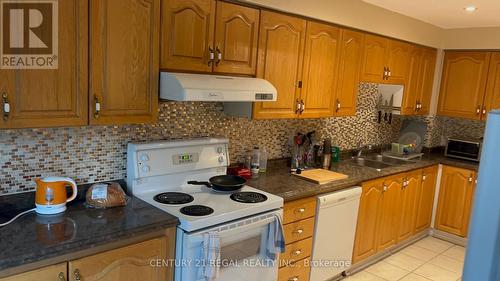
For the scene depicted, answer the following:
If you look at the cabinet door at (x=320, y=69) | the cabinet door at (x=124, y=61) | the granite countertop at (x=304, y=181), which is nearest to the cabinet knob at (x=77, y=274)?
the cabinet door at (x=124, y=61)

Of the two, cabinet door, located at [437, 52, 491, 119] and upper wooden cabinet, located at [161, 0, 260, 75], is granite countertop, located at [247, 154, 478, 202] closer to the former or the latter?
upper wooden cabinet, located at [161, 0, 260, 75]

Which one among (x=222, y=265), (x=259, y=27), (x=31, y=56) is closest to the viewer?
(x=31, y=56)

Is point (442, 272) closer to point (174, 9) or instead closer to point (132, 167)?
point (132, 167)

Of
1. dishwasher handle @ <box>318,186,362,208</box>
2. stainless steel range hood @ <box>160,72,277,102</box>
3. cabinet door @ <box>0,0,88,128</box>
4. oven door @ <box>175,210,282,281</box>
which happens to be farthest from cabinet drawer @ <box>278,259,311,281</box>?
cabinet door @ <box>0,0,88,128</box>

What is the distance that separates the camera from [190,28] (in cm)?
230

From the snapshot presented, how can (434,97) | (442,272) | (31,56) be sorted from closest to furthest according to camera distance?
(31,56) < (442,272) < (434,97)

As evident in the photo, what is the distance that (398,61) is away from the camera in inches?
154

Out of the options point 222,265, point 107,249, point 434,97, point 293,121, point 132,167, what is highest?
point 434,97

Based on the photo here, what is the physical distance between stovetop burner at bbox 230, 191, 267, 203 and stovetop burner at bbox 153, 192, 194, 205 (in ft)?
0.89

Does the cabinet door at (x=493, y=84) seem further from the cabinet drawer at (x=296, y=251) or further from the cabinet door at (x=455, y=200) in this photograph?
the cabinet drawer at (x=296, y=251)

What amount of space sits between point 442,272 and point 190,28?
3.13 metres

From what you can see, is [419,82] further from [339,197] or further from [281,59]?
[281,59]

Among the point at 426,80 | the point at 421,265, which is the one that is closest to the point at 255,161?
the point at 421,265

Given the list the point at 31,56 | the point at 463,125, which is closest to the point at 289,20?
the point at 31,56
